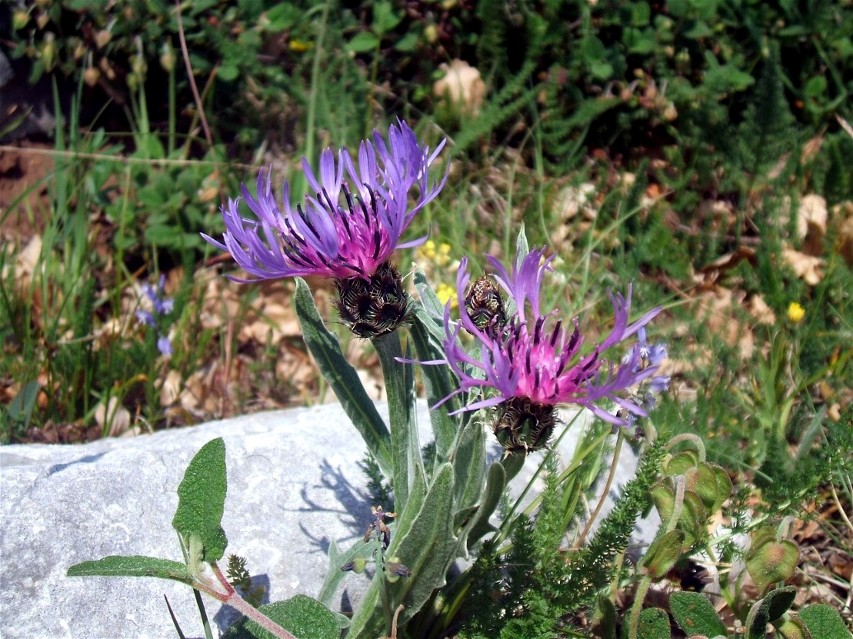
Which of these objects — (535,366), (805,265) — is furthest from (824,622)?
(805,265)

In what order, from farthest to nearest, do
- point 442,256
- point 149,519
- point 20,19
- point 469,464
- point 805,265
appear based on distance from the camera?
point 20,19
point 442,256
point 805,265
point 149,519
point 469,464

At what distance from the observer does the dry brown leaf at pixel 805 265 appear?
3.02 metres

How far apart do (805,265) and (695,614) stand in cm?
189

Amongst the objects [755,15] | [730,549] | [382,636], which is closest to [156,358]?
[382,636]

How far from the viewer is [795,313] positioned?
8.96 ft

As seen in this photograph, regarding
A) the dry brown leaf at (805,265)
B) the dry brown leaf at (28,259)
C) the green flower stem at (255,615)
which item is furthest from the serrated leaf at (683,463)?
the dry brown leaf at (28,259)

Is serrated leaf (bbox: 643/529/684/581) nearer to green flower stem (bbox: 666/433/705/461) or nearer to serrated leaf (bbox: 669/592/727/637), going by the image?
serrated leaf (bbox: 669/592/727/637)

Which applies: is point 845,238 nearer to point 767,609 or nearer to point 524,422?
point 767,609

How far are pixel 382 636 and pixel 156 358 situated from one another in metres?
1.68

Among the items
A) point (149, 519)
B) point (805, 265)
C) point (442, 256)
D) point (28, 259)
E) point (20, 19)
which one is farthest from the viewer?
point (20, 19)

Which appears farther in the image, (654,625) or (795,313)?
(795,313)

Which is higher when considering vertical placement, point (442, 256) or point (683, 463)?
→ point (683, 463)

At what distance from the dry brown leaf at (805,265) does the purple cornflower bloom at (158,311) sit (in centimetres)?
208

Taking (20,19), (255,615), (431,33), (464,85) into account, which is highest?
(20,19)
